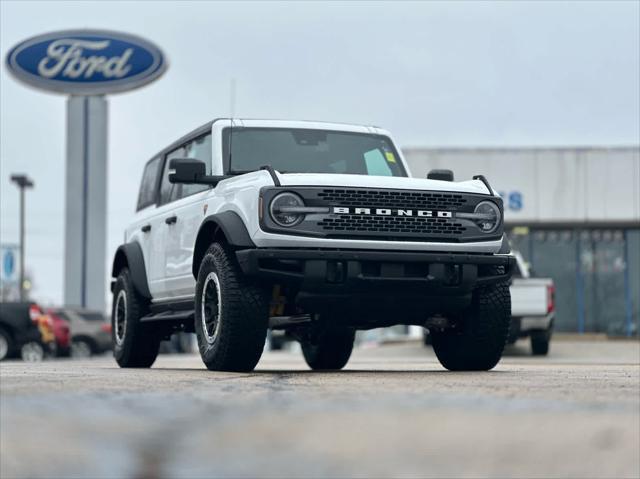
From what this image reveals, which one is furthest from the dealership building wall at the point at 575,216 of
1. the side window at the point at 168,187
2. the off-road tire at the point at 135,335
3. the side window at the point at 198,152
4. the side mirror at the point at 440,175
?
the side mirror at the point at 440,175

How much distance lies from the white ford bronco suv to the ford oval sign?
3913 centimetres

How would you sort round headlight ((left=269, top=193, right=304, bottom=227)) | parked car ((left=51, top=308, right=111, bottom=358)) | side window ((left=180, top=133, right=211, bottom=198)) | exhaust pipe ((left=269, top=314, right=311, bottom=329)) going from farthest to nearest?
parked car ((left=51, top=308, right=111, bottom=358))
side window ((left=180, top=133, right=211, bottom=198))
exhaust pipe ((left=269, top=314, right=311, bottom=329))
round headlight ((left=269, top=193, right=304, bottom=227))

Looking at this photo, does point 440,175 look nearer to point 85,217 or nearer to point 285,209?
point 285,209

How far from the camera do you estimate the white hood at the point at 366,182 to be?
712cm

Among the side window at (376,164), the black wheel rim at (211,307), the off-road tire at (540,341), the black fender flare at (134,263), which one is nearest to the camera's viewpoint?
the black wheel rim at (211,307)

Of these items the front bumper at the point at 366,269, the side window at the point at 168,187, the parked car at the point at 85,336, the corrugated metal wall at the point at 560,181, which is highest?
the corrugated metal wall at the point at 560,181

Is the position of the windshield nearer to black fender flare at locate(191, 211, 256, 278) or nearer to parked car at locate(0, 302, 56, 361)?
black fender flare at locate(191, 211, 256, 278)

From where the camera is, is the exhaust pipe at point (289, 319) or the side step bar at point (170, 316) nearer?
the exhaust pipe at point (289, 319)

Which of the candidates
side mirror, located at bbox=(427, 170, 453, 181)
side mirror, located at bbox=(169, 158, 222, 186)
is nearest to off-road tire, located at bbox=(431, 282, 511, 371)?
side mirror, located at bbox=(427, 170, 453, 181)

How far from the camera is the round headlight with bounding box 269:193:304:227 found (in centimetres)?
695

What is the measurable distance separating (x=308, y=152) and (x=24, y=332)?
14987 mm

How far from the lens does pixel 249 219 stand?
7039 millimetres

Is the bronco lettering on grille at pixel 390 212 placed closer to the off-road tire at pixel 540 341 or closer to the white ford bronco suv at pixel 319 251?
the white ford bronco suv at pixel 319 251

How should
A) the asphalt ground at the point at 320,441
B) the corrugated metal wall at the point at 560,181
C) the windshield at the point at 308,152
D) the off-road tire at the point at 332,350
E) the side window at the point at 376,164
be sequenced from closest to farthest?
1. the asphalt ground at the point at 320,441
2. the windshield at the point at 308,152
3. the side window at the point at 376,164
4. the off-road tire at the point at 332,350
5. the corrugated metal wall at the point at 560,181
